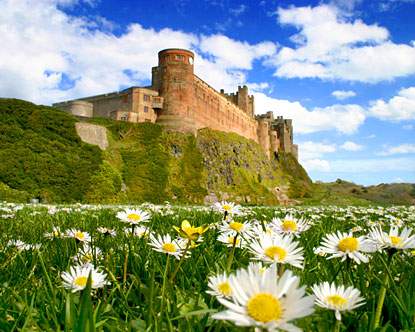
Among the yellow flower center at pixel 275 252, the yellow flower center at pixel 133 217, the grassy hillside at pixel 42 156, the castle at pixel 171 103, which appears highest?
the castle at pixel 171 103

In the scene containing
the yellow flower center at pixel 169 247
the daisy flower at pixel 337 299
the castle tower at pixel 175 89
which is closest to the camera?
the daisy flower at pixel 337 299

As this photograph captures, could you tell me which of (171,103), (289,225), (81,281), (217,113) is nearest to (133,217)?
(81,281)

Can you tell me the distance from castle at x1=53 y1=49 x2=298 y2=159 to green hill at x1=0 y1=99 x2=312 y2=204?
2.24m

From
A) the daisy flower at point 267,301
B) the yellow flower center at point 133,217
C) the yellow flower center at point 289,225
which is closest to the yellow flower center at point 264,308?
the daisy flower at point 267,301

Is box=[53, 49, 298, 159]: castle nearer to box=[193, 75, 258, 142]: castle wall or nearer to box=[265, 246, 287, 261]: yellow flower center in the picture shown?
box=[193, 75, 258, 142]: castle wall

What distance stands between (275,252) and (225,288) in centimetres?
23

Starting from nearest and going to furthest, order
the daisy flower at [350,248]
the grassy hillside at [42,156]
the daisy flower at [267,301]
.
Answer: the daisy flower at [267,301] → the daisy flower at [350,248] → the grassy hillside at [42,156]

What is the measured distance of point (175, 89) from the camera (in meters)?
34.7

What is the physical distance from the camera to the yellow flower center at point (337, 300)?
869 millimetres

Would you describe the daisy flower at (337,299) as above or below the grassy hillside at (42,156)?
below

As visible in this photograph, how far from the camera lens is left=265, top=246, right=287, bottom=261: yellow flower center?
1.01 meters

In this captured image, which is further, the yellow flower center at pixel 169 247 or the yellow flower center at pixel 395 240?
the yellow flower center at pixel 169 247

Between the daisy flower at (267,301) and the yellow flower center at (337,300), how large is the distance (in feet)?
1.12

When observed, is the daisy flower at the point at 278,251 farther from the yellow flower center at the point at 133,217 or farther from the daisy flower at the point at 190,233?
the yellow flower center at the point at 133,217
